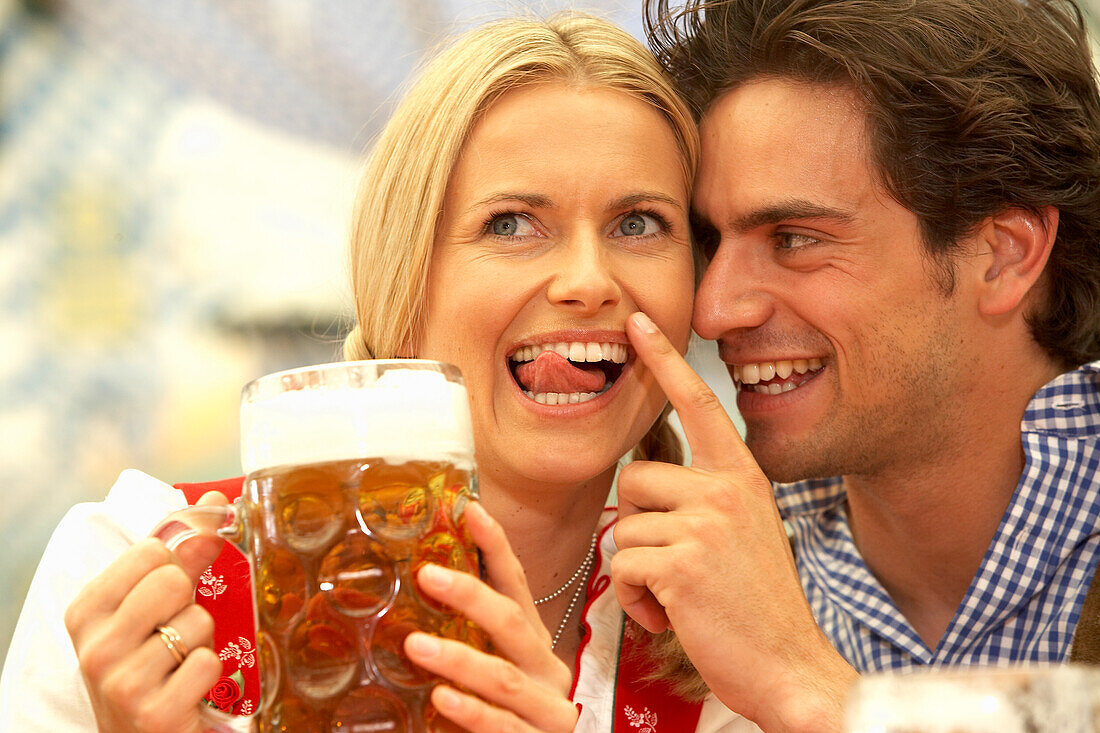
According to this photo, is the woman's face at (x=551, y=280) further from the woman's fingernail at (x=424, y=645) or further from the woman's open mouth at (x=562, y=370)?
the woman's fingernail at (x=424, y=645)

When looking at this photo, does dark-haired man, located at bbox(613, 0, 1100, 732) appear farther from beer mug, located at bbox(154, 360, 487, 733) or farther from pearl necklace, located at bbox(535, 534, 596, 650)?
beer mug, located at bbox(154, 360, 487, 733)

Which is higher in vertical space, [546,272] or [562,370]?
[546,272]

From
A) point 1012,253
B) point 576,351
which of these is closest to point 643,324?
point 576,351

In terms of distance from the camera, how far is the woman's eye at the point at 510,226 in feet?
4.54

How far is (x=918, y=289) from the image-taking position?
1.71m

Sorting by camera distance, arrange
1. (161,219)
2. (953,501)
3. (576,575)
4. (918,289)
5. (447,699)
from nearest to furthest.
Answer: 1. (447,699)
2. (576,575)
3. (918,289)
4. (953,501)
5. (161,219)

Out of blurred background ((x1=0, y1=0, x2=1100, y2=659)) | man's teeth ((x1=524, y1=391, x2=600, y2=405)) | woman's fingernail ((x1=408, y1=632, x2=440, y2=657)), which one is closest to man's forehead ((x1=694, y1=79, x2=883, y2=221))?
man's teeth ((x1=524, y1=391, x2=600, y2=405))

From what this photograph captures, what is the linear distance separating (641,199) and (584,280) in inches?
6.9

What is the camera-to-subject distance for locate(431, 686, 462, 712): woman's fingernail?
0.70 m

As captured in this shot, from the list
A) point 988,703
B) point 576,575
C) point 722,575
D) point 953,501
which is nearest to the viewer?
point 988,703

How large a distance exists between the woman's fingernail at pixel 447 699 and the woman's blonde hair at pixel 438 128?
0.76 meters

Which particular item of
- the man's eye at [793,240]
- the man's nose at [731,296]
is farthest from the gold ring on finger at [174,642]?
the man's eye at [793,240]

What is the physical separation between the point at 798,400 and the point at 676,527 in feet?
1.75

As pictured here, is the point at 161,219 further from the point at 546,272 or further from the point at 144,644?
the point at 144,644
